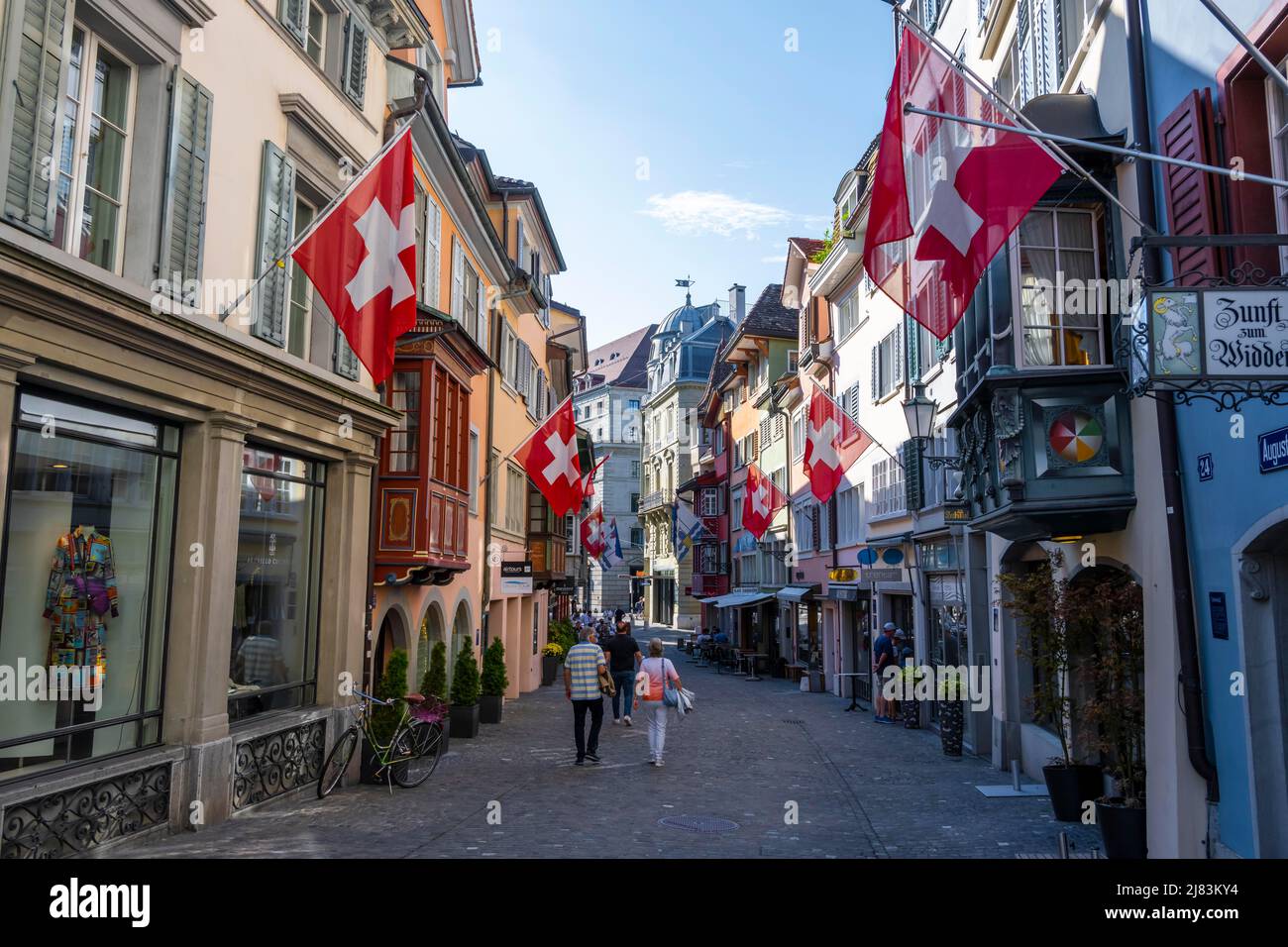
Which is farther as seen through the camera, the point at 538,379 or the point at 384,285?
the point at 538,379

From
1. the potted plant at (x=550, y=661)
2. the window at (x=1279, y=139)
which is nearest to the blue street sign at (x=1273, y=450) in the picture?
the window at (x=1279, y=139)

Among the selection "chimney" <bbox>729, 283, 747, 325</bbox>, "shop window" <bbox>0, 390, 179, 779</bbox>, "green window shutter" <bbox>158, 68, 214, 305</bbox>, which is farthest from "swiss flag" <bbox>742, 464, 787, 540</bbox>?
"chimney" <bbox>729, 283, 747, 325</bbox>

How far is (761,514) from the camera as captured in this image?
3023 centimetres

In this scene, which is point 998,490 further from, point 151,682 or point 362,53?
point 362,53

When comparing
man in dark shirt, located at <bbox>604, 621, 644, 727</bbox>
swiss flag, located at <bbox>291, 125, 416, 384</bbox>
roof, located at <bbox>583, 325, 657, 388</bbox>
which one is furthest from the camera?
roof, located at <bbox>583, 325, 657, 388</bbox>

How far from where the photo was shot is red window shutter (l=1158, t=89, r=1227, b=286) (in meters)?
8.33

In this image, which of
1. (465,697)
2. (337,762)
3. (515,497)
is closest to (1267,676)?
(337,762)

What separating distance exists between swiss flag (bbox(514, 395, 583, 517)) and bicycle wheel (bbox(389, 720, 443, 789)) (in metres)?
5.83

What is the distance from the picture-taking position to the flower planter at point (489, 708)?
792 inches

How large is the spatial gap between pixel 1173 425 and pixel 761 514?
69.6ft

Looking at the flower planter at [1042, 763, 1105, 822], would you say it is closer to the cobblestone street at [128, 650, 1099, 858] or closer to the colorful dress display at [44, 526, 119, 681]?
the cobblestone street at [128, 650, 1099, 858]

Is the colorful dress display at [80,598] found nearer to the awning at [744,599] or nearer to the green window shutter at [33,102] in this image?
the green window shutter at [33,102]

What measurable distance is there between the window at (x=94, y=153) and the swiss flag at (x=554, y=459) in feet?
33.4

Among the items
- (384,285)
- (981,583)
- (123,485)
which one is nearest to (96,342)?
(123,485)
